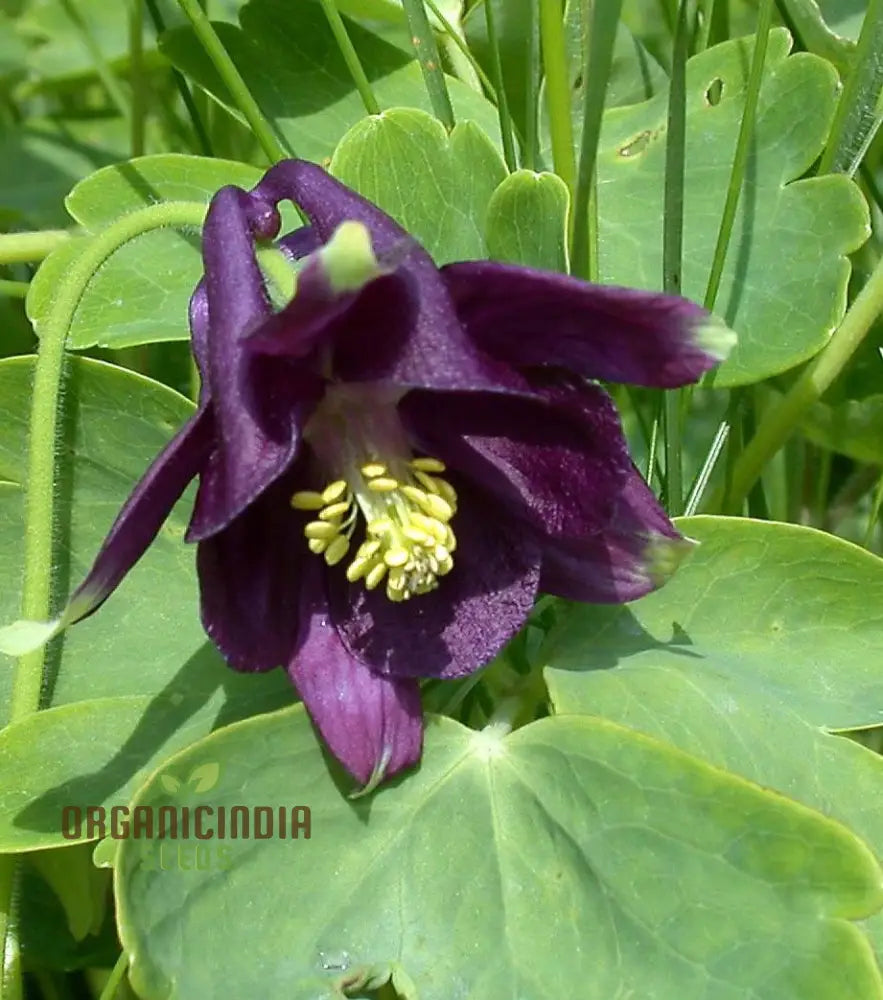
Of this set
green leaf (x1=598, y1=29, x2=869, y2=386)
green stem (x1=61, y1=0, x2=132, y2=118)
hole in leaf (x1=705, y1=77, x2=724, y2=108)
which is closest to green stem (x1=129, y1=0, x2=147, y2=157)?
green stem (x1=61, y1=0, x2=132, y2=118)

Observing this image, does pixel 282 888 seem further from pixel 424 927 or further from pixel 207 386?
pixel 207 386

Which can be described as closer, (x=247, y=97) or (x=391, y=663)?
(x=391, y=663)

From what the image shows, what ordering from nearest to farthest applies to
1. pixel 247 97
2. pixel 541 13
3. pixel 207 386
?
pixel 207 386 < pixel 541 13 < pixel 247 97

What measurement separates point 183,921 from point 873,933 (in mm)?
593

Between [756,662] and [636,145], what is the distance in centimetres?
71

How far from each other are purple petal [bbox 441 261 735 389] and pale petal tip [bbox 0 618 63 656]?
401mm

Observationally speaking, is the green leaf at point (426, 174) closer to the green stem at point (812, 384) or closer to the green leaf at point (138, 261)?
the green leaf at point (138, 261)

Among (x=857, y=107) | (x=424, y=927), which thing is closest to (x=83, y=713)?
(x=424, y=927)

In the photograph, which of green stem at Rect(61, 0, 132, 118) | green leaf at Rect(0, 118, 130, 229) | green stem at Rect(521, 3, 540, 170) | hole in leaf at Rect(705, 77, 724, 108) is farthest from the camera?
A: green leaf at Rect(0, 118, 130, 229)

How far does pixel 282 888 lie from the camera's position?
1.20m

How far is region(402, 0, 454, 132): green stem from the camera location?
1496 mm

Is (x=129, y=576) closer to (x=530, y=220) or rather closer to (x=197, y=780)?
(x=197, y=780)

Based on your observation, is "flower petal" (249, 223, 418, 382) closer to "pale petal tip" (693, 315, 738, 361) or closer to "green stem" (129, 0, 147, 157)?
"pale petal tip" (693, 315, 738, 361)

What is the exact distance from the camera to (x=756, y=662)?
1.32 m
